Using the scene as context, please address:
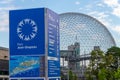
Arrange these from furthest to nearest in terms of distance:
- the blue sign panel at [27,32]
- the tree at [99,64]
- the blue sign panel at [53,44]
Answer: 1. the tree at [99,64]
2. the blue sign panel at [53,44]
3. the blue sign panel at [27,32]

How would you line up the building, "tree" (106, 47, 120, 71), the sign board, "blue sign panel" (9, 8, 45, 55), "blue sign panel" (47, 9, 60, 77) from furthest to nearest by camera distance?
"tree" (106, 47, 120, 71) → the building → "blue sign panel" (47, 9, 60, 77) → "blue sign panel" (9, 8, 45, 55) → the sign board

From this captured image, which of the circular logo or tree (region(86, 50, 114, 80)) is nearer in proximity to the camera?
the circular logo

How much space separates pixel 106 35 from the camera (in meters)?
167

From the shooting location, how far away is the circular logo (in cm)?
2686

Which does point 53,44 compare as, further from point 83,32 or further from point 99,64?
point 83,32

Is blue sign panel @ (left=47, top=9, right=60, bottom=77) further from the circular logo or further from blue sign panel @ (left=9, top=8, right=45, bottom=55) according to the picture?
the circular logo

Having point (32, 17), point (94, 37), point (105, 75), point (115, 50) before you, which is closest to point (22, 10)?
point (32, 17)

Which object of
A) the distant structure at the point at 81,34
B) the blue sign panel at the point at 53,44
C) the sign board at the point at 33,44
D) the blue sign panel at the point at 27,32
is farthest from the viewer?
the distant structure at the point at 81,34

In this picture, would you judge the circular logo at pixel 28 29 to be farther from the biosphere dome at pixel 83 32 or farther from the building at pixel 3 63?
the biosphere dome at pixel 83 32

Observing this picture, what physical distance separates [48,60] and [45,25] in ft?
7.24

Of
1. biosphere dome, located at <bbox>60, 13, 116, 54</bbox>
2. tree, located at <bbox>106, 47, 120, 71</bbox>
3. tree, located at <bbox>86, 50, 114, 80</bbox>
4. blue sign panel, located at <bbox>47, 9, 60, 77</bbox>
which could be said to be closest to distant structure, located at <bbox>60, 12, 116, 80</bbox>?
biosphere dome, located at <bbox>60, 13, 116, 54</bbox>

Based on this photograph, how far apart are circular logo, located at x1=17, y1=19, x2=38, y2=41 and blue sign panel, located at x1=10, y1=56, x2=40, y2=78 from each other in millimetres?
1281

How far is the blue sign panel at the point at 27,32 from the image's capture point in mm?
26578

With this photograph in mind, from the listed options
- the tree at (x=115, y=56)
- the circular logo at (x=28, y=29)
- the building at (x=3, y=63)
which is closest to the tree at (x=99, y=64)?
the tree at (x=115, y=56)
